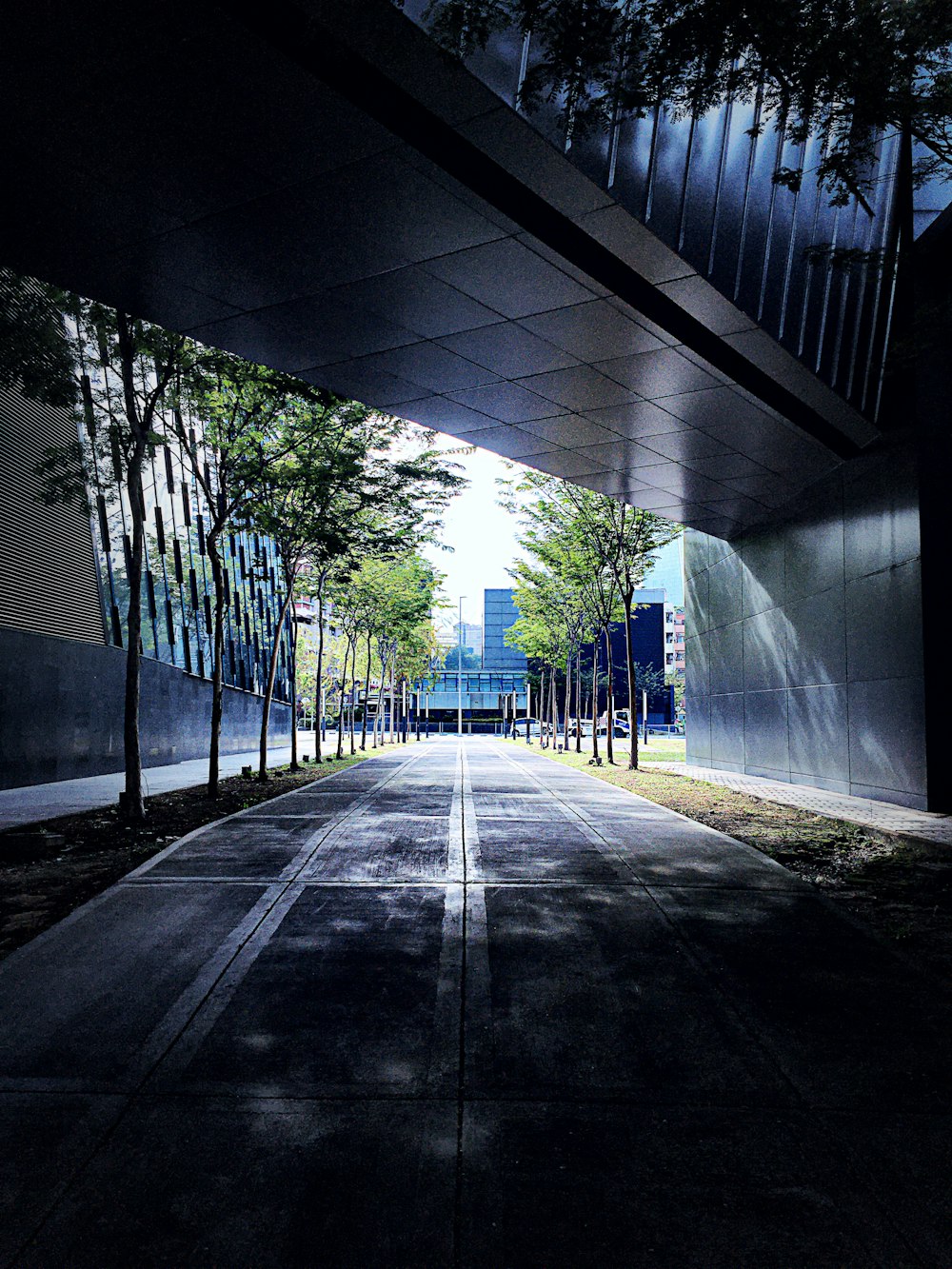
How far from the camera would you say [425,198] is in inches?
344

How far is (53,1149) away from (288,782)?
16.5 meters

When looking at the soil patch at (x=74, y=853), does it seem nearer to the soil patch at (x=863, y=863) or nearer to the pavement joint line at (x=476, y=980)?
the pavement joint line at (x=476, y=980)

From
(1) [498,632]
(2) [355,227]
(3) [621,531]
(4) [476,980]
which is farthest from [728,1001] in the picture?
(1) [498,632]

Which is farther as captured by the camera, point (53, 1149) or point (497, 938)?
point (497, 938)

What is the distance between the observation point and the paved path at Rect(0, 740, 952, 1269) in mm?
3154

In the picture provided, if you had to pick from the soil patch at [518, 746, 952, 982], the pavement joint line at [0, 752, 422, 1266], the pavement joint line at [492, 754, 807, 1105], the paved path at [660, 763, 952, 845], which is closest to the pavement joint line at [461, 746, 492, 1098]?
the pavement joint line at [492, 754, 807, 1105]

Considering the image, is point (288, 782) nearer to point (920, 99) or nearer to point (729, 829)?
point (729, 829)

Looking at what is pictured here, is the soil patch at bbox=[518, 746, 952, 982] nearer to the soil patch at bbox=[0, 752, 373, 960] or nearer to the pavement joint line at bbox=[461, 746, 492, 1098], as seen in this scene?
the pavement joint line at bbox=[461, 746, 492, 1098]

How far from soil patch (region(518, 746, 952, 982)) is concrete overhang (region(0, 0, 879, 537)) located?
7.28 meters

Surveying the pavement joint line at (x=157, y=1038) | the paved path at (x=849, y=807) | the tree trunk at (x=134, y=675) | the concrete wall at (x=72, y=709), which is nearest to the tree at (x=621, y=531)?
the paved path at (x=849, y=807)

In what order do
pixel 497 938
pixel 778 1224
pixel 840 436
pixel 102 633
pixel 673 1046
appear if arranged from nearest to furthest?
pixel 778 1224 → pixel 673 1046 → pixel 497 938 → pixel 840 436 → pixel 102 633

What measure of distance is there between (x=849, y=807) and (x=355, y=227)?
13.1 metres

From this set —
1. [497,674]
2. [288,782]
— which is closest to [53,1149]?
[288,782]

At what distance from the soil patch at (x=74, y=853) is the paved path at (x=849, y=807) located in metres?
10.3
